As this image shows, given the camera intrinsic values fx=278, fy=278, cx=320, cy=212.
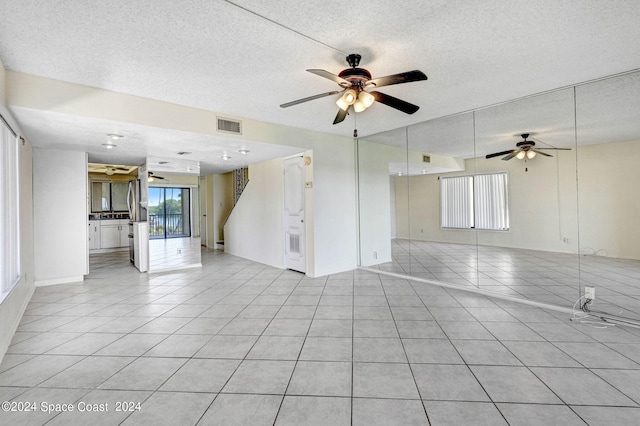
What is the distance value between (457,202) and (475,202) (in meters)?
0.36

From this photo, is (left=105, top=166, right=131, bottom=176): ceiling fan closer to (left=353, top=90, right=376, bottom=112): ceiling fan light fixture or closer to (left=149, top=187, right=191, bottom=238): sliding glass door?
(left=149, top=187, right=191, bottom=238): sliding glass door

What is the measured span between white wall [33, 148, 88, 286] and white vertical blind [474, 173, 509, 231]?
6796mm

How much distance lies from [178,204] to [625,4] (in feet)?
23.6

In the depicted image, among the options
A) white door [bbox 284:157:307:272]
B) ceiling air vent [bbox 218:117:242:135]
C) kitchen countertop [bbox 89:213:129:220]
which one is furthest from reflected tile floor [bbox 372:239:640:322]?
kitchen countertop [bbox 89:213:129:220]

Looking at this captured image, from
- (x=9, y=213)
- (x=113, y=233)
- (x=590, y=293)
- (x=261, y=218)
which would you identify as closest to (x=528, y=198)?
(x=590, y=293)

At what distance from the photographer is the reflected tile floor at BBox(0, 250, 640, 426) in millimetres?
1706

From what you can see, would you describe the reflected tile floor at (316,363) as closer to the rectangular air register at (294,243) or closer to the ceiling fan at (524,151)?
the rectangular air register at (294,243)

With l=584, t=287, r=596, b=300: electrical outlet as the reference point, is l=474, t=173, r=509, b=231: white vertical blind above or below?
above

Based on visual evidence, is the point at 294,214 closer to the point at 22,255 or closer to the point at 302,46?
the point at 302,46

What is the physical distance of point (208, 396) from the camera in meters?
1.86

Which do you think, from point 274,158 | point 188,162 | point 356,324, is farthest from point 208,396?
point 188,162

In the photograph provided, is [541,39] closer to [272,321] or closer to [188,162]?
[272,321]

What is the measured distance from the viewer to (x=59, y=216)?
4820mm

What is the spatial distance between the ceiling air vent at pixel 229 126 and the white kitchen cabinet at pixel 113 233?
21.2 ft
